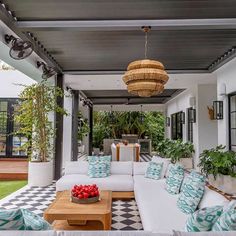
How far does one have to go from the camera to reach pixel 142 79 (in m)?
4.07

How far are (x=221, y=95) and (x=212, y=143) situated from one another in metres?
2.53

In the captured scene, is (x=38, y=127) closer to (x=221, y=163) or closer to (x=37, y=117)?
(x=37, y=117)

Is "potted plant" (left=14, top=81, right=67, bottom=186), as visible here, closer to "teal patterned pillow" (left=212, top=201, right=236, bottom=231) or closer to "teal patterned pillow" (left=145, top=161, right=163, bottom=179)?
"teal patterned pillow" (left=145, top=161, right=163, bottom=179)

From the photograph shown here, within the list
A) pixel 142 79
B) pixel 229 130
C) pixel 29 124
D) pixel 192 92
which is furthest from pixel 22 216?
pixel 192 92

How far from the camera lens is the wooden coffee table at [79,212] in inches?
134

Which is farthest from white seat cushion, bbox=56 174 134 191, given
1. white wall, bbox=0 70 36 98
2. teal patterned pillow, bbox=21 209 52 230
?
white wall, bbox=0 70 36 98

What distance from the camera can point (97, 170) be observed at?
5.65 m

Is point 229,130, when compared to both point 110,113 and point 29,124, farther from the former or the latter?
point 110,113

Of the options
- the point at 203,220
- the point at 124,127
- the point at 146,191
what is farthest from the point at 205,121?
the point at 124,127

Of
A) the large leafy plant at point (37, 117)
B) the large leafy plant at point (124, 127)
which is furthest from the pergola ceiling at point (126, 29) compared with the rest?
the large leafy plant at point (124, 127)

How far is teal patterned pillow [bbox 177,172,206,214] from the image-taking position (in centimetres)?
317

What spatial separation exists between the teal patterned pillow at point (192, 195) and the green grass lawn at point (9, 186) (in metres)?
4.00

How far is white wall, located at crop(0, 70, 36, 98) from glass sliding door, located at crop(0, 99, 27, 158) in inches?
11.3

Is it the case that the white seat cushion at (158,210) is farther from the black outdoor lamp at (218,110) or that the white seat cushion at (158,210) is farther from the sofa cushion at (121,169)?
the black outdoor lamp at (218,110)
